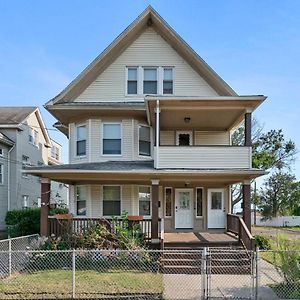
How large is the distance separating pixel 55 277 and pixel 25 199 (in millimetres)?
19729

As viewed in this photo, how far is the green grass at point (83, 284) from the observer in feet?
30.1

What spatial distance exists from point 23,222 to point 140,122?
31.5ft

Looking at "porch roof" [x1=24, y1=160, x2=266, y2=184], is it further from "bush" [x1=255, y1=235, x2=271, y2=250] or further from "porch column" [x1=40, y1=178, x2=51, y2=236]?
"bush" [x1=255, y1=235, x2=271, y2=250]

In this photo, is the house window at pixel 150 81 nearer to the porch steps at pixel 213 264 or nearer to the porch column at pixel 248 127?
the porch column at pixel 248 127

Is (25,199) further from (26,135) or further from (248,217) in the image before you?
(248,217)

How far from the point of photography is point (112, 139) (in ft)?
56.2

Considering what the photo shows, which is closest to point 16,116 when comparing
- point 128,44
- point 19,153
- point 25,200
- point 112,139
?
point 19,153

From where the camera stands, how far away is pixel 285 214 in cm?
4988

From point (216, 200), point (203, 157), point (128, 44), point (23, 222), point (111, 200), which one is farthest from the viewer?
point (23, 222)

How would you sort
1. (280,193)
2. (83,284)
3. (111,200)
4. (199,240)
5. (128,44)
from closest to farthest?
(83,284) < (199,240) < (111,200) < (128,44) < (280,193)

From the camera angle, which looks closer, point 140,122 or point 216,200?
point 140,122

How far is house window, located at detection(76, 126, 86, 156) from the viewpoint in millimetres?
17422

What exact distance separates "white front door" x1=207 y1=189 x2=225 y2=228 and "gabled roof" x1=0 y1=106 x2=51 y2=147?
51.1ft

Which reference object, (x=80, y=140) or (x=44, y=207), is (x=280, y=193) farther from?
(x=44, y=207)
